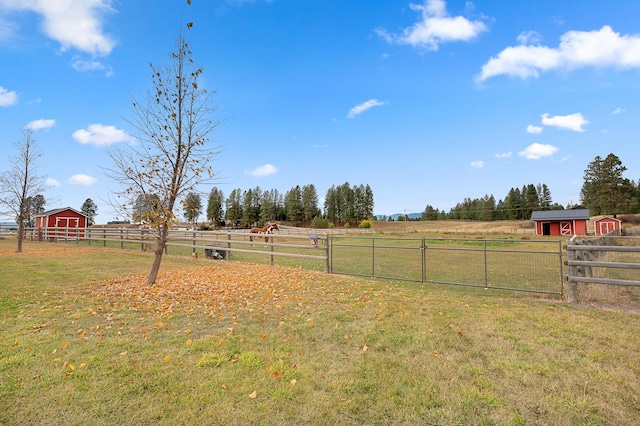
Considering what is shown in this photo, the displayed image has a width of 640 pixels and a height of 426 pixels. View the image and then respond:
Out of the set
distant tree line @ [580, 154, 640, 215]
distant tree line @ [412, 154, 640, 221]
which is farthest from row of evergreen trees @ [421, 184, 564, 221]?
distant tree line @ [580, 154, 640, 215]

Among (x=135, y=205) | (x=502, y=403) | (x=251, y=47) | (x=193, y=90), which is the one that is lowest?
(x=502, y=403)

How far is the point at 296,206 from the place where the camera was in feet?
290

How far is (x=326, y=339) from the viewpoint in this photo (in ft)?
14.3

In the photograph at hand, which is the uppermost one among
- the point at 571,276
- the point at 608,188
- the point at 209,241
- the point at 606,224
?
the point at 608,188

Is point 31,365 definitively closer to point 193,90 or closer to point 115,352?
point 115,352

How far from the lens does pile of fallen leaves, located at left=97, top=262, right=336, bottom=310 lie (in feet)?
20.7

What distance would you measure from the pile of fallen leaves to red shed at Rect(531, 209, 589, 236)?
47657mm

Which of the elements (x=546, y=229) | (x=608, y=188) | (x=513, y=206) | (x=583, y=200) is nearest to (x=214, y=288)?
(x=546, y=229)

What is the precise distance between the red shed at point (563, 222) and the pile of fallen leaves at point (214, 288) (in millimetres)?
47657

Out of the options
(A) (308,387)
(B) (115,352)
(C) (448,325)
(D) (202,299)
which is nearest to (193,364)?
(B) (115,352)

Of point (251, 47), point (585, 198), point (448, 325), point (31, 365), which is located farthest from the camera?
point (585, 198)

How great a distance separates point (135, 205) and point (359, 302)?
660 centimetres

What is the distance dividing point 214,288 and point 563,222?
170ft

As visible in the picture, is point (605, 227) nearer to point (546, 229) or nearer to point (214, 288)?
point (546, 229)
